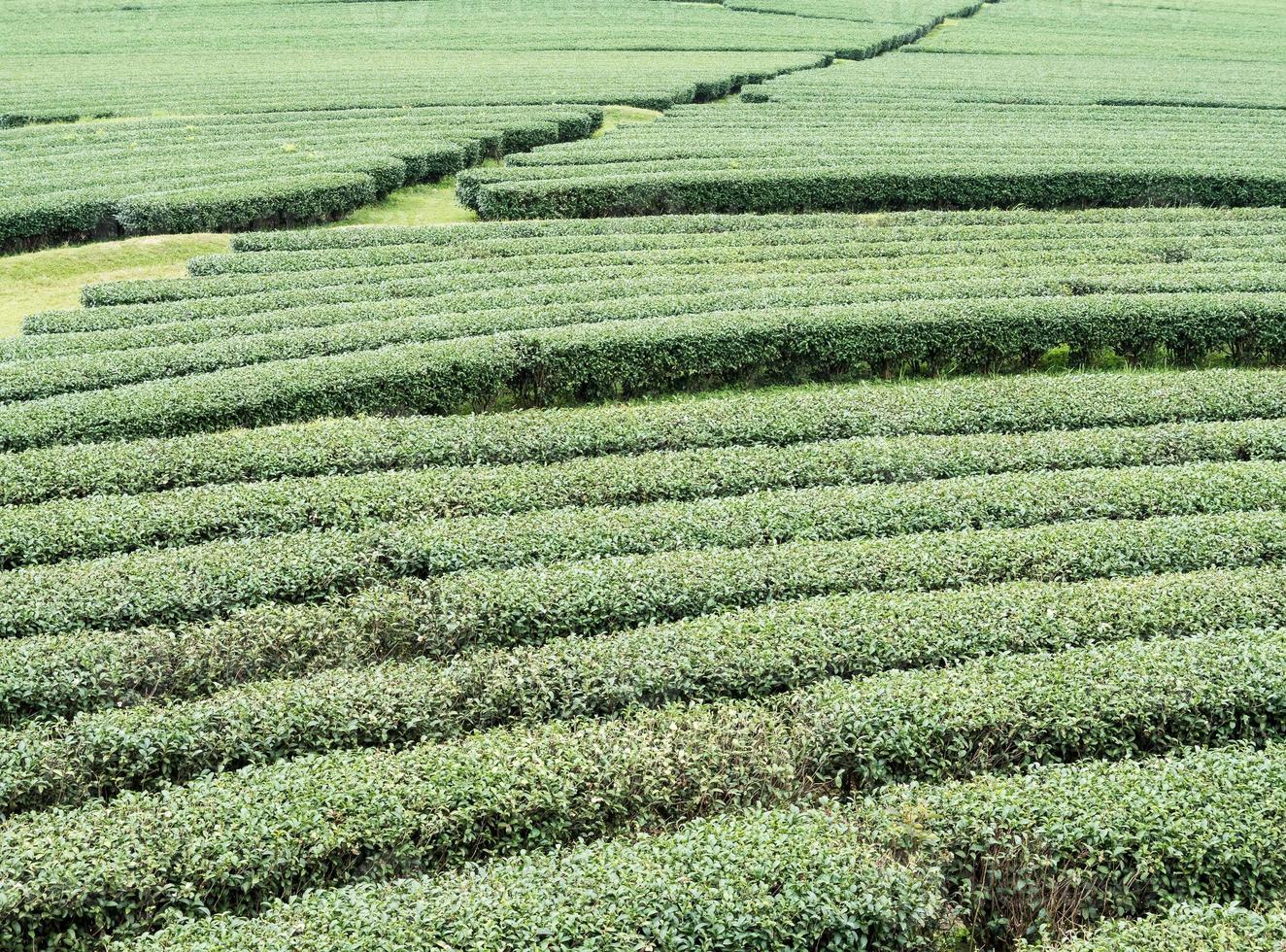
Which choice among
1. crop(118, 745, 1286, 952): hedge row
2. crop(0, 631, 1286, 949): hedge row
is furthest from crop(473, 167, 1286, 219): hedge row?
crop(118, 745, 1286, 952): hedge row

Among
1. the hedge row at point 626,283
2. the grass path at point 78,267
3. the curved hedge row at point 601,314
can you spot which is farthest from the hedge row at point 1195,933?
the grass path at point 78,267

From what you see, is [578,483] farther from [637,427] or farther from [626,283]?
[626,283]

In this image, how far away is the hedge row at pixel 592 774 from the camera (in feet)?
26.2

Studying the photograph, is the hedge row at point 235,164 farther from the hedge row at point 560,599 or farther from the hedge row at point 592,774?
the hedge row at point 592,774

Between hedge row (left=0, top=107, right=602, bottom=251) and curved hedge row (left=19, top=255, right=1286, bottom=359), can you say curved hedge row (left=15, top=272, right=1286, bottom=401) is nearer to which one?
curved hedge row (left=19, top=255, right=1286, bottom=359)

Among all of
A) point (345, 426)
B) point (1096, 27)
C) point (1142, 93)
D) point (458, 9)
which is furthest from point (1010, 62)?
point (345, 426)

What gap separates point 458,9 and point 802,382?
236 feet

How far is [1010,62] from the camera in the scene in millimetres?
61000

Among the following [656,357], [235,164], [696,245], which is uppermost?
[235,164]

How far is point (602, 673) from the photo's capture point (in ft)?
34.0

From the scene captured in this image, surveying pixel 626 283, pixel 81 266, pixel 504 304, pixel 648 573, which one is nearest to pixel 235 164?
pixel 81 266

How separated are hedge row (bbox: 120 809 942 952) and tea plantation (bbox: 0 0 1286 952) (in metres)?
0.04

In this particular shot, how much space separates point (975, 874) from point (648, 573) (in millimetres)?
4951

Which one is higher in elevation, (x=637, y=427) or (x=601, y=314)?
(x=601, y=314)
